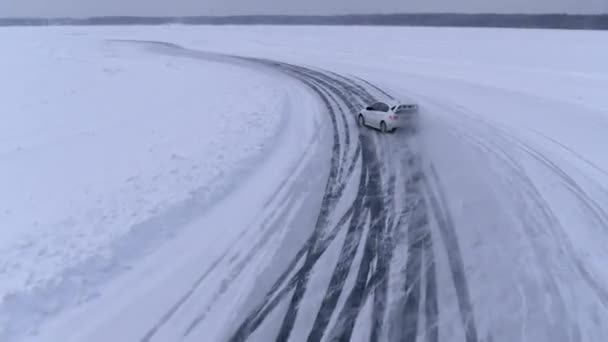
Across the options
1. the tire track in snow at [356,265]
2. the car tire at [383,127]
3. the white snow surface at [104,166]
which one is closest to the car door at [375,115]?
the car tire at [383,127]

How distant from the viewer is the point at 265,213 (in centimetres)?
1119

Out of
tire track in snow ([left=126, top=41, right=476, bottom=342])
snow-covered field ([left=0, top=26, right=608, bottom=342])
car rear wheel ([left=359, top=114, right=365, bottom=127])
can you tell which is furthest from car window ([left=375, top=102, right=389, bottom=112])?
tire track in snow ([left=126, top=41, right=476, bottom=342])

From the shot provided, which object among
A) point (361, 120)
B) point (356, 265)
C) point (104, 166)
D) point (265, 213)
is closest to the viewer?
point (356, 265)

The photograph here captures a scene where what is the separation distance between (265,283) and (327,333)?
1.78 metres

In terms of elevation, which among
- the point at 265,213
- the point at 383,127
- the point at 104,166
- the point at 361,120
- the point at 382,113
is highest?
the point at 382,113

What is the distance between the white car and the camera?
18312 millimetres

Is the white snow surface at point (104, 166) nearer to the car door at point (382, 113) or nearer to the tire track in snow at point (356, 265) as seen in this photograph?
the tire track in snow at point (356, 265)

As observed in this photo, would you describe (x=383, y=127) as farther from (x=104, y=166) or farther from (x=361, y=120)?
(x=104, y=166)

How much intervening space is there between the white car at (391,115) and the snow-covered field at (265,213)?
104 cm

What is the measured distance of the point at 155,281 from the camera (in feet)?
28.0

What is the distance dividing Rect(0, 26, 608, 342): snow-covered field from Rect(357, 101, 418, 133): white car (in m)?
1.04

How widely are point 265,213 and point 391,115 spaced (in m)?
8.97

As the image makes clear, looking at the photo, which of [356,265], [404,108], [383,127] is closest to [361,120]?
[383,127]

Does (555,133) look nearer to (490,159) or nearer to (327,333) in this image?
(490,159)
